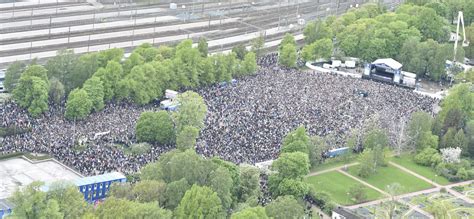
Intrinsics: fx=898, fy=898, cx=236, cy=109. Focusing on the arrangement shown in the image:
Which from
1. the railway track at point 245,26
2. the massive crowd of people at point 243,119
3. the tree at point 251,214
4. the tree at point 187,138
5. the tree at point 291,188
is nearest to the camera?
the tree at point 251,214

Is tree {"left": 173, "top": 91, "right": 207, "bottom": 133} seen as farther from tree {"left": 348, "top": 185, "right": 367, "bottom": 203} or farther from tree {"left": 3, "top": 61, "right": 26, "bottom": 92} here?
tree {"left": 3, "top": 61, "right": 26, "bottom": 92}

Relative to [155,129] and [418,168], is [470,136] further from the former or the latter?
[155,129]

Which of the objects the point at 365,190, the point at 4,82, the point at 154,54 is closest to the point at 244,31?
the point at 154,54

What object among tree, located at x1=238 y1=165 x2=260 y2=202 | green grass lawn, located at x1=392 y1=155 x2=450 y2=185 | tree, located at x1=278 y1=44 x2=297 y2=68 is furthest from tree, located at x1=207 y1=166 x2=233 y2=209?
tree, located at x1=278 y1=44 x2=297 y2=68

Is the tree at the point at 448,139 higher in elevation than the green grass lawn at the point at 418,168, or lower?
higher

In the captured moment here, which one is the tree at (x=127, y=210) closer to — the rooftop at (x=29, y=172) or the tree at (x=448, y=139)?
the rooftop at (x=29, y=172)

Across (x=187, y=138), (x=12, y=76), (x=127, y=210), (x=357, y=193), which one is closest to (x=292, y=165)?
(x=357, y=193)

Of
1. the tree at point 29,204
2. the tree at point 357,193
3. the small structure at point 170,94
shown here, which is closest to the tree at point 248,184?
the tree at point 357,193
